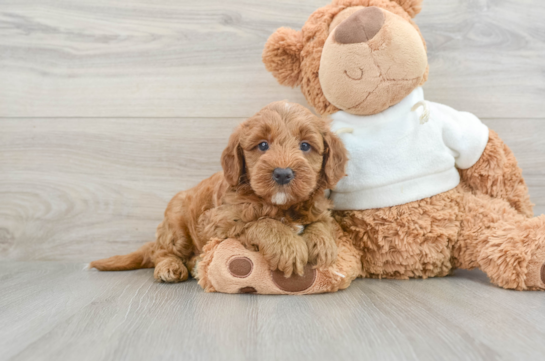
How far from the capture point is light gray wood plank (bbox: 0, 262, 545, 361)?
97 centimetres

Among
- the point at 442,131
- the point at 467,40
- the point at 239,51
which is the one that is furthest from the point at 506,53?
the point at 239,51

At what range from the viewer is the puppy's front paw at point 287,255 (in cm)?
134

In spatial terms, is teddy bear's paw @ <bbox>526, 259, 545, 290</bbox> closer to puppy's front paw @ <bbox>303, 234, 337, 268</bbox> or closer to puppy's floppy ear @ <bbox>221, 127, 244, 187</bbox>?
puppy's front paw @ <bbox>303, 234, 337, 268</bbox>

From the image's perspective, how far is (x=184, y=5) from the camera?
211 centimetres

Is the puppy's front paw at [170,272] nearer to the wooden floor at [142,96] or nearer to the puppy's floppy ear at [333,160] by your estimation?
the wooden floor at [142,96]

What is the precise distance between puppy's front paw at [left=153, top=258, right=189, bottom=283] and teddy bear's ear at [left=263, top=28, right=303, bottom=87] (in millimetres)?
894

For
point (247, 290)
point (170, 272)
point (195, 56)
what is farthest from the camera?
point (195, 56)

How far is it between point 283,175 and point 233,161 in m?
0.24

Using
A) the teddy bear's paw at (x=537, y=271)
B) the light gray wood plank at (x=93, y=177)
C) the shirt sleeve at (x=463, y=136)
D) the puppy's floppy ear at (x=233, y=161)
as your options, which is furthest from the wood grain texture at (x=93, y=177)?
the teddy bear's paw at (x=537, y=271)

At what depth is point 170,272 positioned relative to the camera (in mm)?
1686

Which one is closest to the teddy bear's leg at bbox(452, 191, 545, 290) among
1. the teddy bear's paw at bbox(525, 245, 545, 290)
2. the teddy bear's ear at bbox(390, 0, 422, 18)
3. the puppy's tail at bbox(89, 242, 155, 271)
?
the teddy bear's paw at bbox(525, 245, 545, 290)

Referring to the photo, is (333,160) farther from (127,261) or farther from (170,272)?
(127,261)

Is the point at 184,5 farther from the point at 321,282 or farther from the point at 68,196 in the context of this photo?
the point at 321,282

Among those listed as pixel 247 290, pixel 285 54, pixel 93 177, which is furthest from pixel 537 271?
pixel 93 177
